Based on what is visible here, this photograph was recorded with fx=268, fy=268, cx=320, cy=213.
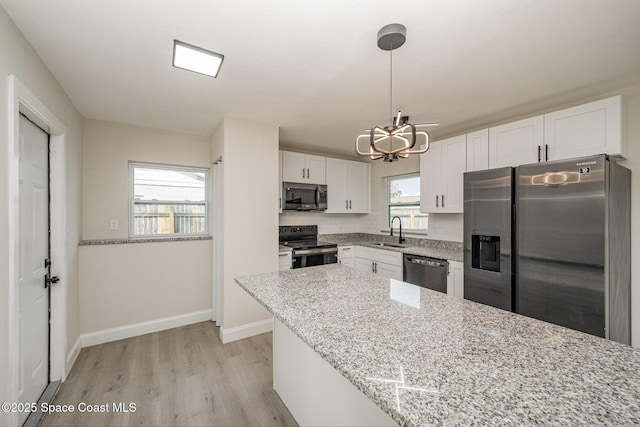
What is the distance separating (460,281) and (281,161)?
2.68m

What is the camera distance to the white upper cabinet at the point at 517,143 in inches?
97.6

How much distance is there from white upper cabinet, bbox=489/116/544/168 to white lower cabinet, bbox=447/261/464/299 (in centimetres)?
112

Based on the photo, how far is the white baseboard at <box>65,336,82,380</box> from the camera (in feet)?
7.75

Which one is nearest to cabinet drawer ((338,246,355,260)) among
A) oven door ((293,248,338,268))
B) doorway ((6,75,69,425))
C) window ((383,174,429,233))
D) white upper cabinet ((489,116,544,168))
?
oven door ((293,248,338,268))

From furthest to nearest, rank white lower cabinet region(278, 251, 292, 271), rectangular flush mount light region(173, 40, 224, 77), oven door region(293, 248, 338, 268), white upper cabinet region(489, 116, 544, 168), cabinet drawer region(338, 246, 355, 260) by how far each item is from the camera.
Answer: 1. cabinet drawer region(338, 246, 355, 260)
2. oven door region(293, 248, 338, 268)
3. white lower cabinet region(278, 251, 292, 271)
4. white upper cabinet region(489, 116, 544, 168)
5. rectangular flush mount light region(173, 40, 224, 77)

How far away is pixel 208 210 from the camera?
361cm

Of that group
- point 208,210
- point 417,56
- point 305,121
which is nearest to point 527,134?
point 417,56

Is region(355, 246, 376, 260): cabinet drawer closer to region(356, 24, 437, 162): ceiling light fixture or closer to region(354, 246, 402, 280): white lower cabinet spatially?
region(354, 246, 402, 280): white lower cabinet

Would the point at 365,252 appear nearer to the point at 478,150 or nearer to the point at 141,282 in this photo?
the point at 478,150

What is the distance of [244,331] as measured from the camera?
3.03 meters

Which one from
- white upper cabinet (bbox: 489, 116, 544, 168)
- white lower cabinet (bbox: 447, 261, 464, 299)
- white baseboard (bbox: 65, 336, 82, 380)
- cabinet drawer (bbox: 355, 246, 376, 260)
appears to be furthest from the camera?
cabinet drawer (bbox: 355, 246, 376, 260)

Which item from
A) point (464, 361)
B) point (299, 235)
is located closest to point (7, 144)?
point (464, 361)

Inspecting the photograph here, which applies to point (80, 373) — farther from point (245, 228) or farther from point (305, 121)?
point (305, 121)

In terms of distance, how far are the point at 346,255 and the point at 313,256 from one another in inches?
26.1
